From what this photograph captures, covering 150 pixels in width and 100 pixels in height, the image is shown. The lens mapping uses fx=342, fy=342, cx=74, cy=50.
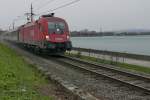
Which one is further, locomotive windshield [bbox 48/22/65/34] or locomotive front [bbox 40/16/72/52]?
locomotive windshield [bbox 48/22/65/34]

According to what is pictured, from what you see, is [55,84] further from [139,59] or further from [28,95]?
[139,59]

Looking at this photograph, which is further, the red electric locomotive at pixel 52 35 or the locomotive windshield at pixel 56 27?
the locomotive windshield at pixel 56 27

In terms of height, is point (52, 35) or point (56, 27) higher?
A: point (56, 27)

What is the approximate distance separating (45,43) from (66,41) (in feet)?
6.52

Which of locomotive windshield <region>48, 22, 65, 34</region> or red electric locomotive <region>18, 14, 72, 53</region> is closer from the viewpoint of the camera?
red electric locomotive <region>18, 14, 72, 53</region>

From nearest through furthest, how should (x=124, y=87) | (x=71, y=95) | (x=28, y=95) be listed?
(x=28, y=95)
(x=71, y=95)
(x=124, y=87)

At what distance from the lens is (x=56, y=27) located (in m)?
29.1

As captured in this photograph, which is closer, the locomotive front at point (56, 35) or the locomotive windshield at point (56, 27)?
the locomotive front at point (56, 35)

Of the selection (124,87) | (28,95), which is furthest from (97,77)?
(28,95)

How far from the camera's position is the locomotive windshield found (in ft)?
94.2

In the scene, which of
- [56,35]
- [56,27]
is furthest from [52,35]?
[56,27]

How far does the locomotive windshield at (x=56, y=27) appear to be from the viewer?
28717 mm

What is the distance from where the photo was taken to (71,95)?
10219 millimetres

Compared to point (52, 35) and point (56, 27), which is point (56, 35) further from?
point (56, 27)
